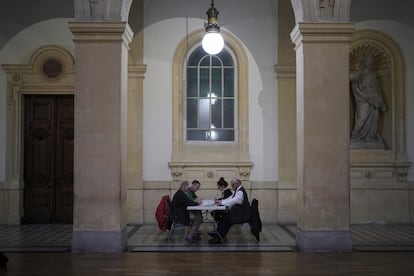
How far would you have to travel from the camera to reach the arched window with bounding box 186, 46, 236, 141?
15.0 meters

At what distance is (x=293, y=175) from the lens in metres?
14.5

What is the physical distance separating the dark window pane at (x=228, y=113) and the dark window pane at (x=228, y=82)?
0.60 ft

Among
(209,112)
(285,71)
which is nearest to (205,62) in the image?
(209,112)

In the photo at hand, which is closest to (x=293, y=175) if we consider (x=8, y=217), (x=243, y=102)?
(x=243, y=102)

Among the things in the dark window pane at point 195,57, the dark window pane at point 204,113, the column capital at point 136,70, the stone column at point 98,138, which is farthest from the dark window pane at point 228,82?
the stone column at point 98,138

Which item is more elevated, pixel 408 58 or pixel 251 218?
pixel 408 58

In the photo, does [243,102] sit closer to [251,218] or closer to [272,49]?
[272,49]

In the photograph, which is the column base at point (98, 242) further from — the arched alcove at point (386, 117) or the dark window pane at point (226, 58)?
the arched alcove at point (386, 117)

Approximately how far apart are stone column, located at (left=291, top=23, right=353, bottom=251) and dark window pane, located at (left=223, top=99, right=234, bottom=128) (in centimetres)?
435

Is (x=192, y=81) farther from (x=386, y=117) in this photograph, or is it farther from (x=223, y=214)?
(x=386, y=117)

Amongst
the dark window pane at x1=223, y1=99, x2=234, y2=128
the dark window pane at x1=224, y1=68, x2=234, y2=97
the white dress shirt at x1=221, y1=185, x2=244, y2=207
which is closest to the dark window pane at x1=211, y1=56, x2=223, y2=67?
the dark window pane at x1=224, y1=68, x2=234, y2=97

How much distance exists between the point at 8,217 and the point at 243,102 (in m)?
6.47

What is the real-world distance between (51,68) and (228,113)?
4585mm

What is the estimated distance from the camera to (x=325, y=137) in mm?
10711
